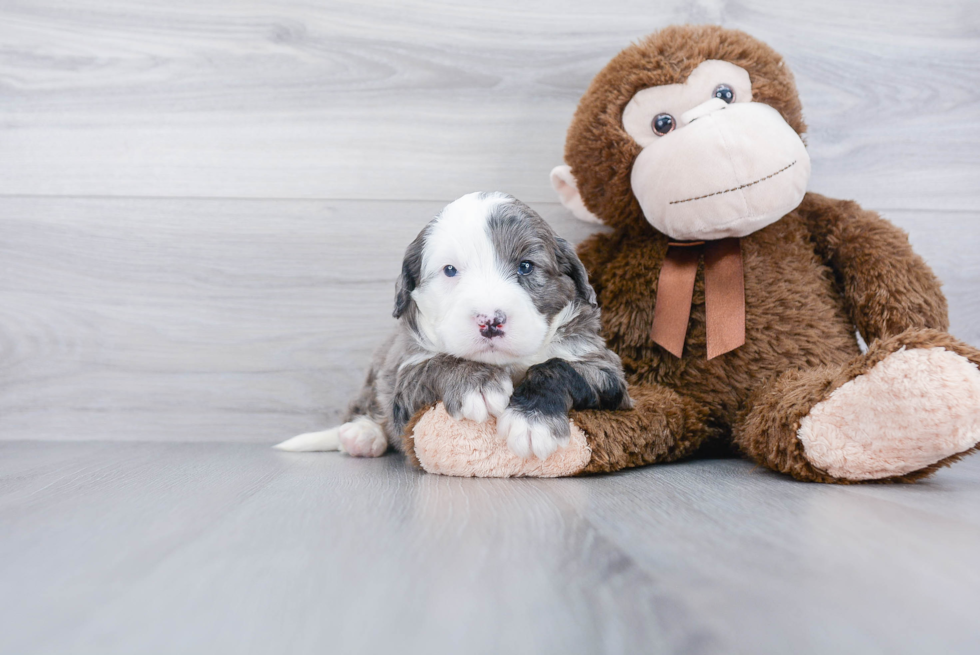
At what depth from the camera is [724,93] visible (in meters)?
1.15

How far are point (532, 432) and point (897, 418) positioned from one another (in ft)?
1.56

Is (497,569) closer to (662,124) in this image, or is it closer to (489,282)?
(489,282)

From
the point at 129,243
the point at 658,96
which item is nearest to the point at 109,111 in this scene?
the point at 129,243

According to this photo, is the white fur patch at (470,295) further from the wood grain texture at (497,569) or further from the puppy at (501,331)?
the wood grain texture at (497,569)

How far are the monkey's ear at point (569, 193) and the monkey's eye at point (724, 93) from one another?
312 millimetres

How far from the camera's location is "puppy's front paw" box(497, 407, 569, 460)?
0.89 meters

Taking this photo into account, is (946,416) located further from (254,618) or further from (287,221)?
(287,221)

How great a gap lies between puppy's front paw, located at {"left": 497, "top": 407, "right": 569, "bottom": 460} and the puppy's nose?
0.11 m

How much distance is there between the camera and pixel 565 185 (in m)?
1.36

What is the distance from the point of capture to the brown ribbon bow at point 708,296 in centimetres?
112

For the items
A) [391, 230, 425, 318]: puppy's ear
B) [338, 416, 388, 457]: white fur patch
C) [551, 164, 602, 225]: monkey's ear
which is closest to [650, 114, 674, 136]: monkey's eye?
[551, 164, 602, 225]: monkey's ear

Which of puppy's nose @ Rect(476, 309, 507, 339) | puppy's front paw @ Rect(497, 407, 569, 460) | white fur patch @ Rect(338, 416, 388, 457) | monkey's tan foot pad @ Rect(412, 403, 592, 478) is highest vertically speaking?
puppy's nose @ Rect(476, 309, 507, 339)

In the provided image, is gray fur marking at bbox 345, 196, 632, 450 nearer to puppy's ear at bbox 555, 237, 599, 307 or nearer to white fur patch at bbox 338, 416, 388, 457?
puppy's ear at bbox 555, 237, 599, 307

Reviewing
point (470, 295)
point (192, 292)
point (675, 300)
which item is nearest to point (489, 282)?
point (470, 295)
